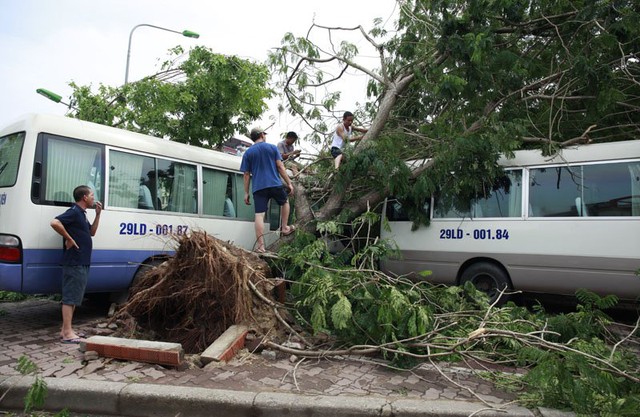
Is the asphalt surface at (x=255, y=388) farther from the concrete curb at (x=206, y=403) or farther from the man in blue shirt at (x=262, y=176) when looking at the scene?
the man in blue shirt at (x=262, y=176)

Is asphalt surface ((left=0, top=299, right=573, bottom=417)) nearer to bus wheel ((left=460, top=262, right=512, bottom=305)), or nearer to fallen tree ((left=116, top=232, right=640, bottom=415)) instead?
fallen tree ((left=116, top=232, right=640, bottom=415))

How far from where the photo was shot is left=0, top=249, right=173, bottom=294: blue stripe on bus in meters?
4.52

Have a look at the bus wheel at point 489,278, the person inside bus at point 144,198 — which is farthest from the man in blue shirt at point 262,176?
the bus wheel at point 489,278

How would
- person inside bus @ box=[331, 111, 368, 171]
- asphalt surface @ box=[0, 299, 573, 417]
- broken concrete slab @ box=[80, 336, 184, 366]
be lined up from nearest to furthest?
1. asphalt surface @ box=[0, 299, 573, 417]
2. broken concrete slab @ box=[80, 336, 184, 366]
3. person inside bus @ box=[331, 111, 368, 171]

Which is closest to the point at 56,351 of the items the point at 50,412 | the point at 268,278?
the point at 50,412

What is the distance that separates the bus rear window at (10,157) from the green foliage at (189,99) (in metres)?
4.22

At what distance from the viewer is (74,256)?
14.9 ft

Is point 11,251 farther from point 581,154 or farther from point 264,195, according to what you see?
point 581,154

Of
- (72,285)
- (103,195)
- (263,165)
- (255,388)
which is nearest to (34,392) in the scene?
(255,388)

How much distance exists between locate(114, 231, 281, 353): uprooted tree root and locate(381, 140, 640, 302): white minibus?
1942mm

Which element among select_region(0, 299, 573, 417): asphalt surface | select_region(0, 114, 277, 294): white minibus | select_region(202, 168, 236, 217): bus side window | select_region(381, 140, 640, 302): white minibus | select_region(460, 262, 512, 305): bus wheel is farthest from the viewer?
select_region(202, 168, 236, 217): bus side window

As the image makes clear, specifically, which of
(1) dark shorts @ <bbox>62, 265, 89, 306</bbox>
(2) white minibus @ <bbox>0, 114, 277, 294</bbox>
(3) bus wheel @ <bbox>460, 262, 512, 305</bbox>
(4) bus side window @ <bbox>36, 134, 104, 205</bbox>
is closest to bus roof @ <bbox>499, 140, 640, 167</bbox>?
(3) bus wheel @ <bbox>460, 262, 512, 305</bbox>

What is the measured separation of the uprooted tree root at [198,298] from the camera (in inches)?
177

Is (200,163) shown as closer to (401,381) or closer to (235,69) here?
(235,69)
